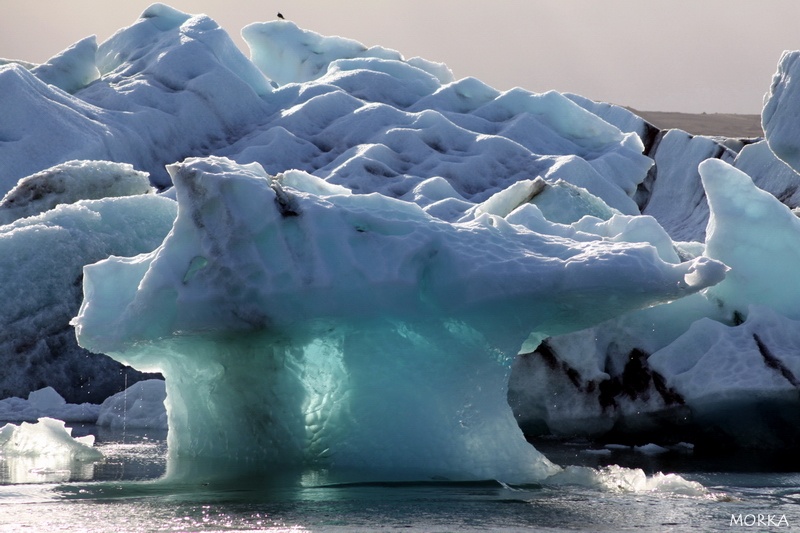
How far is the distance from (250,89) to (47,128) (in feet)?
14.4

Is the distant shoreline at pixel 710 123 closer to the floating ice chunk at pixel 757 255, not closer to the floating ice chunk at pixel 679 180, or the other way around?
the floating ice chunk at pixel 679 180

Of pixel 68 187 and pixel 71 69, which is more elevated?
pixel 71 69

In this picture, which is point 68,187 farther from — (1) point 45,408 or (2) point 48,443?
(2) point 48,443

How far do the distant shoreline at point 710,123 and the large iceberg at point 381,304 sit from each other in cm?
3223

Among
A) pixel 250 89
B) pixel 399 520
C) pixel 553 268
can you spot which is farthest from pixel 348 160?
pixel 399 520

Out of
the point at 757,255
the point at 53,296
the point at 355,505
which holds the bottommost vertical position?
the point at 355,505

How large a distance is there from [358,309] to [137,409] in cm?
424

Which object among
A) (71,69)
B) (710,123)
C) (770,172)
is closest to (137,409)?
(71,69)

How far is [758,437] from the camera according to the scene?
7695mm

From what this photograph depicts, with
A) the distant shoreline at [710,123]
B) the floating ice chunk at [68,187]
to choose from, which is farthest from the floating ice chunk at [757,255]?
the distant shoreline at [710,123]

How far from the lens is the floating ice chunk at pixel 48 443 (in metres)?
6.18

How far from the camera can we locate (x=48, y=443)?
629 cm

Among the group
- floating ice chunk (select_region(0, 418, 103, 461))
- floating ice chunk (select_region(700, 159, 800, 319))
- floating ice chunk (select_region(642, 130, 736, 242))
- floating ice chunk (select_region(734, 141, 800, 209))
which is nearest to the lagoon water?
floating ice chunk (select_region(0, 418, 103, 461))

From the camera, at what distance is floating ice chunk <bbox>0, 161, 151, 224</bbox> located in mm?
11781
